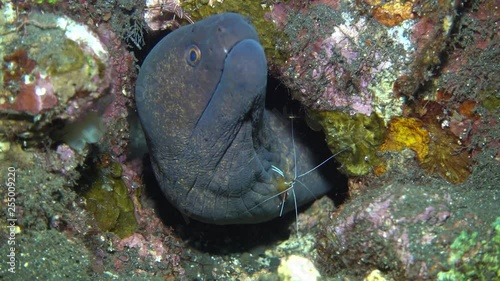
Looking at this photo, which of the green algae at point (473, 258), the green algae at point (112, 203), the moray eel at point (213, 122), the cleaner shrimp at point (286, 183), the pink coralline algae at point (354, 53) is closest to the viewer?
the green algae at point (473, 258)

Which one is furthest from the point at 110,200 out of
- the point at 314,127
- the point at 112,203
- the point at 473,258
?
the point at 473,258

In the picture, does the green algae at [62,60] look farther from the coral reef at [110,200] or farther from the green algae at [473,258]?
the green algae at [473,258]

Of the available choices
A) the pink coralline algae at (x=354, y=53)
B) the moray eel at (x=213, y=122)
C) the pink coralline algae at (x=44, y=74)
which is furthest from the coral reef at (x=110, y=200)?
the pink coralline algae at (x=354, y=53)

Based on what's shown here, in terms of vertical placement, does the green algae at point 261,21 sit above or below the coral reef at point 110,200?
above

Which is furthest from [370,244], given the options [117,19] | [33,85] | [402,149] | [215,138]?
[117,19]

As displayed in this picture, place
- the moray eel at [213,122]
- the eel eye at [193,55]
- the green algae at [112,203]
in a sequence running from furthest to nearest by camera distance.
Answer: the green algae at [112,203]
the eel eye at [193,55]
the moray eel at [213,122]

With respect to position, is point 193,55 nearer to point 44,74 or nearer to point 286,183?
point 44,74

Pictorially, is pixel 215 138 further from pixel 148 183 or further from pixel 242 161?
pixel 148 183

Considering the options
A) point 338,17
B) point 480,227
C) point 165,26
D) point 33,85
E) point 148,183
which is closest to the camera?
point 33,85
